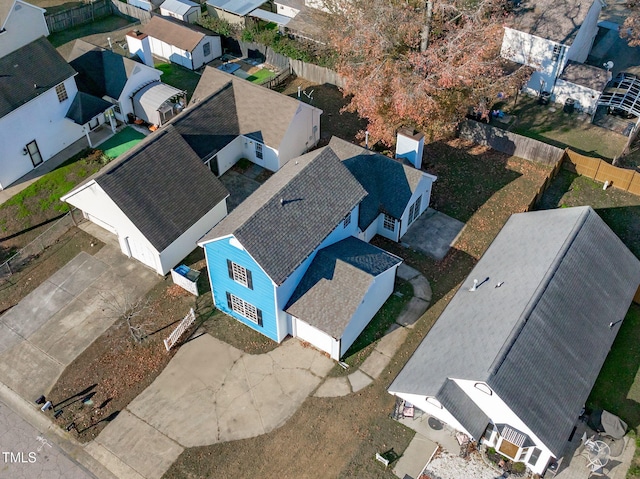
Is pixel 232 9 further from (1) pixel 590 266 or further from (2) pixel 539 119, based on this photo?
(1) pixel 590 266

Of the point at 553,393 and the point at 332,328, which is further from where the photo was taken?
the point at 332,328

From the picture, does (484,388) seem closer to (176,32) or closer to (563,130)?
(563,130)

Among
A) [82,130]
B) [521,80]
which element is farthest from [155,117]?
[521,80]

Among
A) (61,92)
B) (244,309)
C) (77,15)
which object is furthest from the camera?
(77,15)

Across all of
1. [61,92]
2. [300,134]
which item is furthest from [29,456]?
[300,134]

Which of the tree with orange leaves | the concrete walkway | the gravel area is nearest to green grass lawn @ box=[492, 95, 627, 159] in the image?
the tree with orange leaves

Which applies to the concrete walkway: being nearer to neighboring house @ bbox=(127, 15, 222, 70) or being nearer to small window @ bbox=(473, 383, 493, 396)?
small window @ bbox=(473, 383, 493, 396)
